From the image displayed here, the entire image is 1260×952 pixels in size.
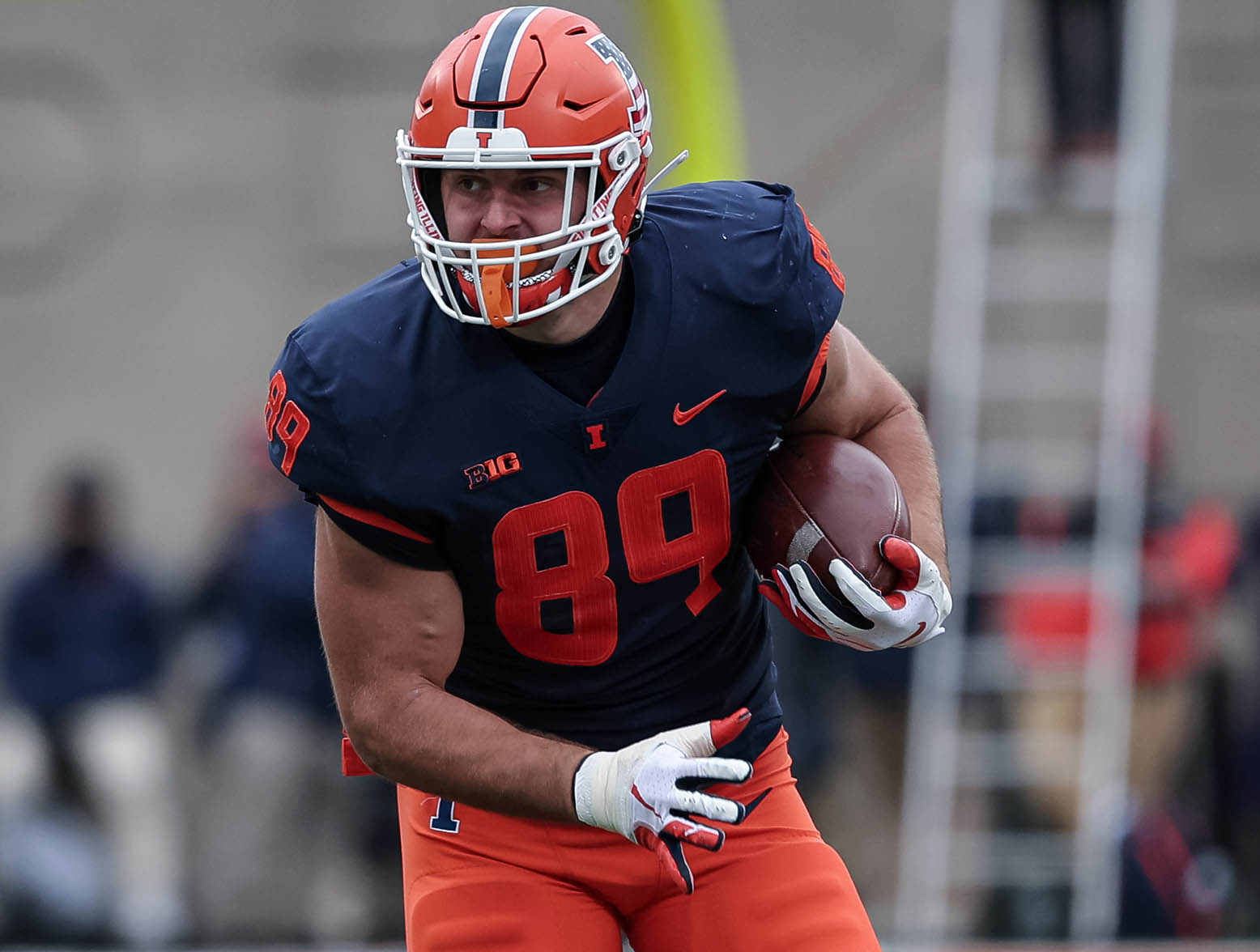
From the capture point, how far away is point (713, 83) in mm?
4621

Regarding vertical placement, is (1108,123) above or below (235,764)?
above

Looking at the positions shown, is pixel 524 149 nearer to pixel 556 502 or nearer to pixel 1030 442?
pixel 556 502

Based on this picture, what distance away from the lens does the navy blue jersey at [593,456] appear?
86.3 inches

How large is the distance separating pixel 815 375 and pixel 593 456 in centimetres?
36

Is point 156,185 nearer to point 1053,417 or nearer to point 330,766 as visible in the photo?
point 330,766

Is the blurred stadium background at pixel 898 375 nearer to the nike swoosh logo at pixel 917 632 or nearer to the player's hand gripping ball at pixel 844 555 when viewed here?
the player's hand gripping ball at pixel 844 555

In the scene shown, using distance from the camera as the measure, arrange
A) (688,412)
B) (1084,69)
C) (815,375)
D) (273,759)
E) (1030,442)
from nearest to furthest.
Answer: (688,412) < (815,375) < (273,759) < (1084,69) < (1030,442)

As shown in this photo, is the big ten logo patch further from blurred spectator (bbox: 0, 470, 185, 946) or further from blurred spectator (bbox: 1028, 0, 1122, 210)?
blurred spectator (bbox: 1028, 0, 1122, 210)

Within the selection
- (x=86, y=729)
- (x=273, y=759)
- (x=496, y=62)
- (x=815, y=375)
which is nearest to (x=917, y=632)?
(x=815, y=375)

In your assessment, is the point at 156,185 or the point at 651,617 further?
the point at 156,185

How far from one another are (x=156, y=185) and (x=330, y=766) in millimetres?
3423

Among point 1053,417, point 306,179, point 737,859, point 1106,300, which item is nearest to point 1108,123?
point 1106,300

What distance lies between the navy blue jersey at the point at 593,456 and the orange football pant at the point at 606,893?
156 mm

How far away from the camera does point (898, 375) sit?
7.22 metres
